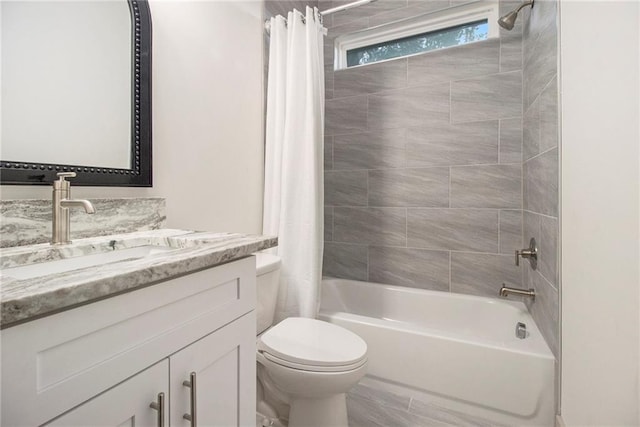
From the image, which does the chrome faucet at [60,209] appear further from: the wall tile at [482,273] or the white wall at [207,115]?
Answer: the wall tile at [482,273]

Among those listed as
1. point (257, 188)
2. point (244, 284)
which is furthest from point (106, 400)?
point (257, 188)

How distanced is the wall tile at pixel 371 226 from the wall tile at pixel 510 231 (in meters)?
0.61

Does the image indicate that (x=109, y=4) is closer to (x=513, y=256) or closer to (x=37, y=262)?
(x=37, y=262)

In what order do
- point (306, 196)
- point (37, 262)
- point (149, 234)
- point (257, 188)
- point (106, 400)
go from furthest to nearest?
point (257, 188), point (306, 196), point (149, 234), point (37, 262), point (106, 400)

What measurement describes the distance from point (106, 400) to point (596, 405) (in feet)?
5.14

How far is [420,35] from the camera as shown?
235 centimetres

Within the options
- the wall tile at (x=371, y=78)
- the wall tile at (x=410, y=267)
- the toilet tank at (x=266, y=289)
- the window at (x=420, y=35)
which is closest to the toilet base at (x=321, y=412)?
the toilet tank at (x=266, y=289)

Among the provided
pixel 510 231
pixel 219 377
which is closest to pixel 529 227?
pixel 510 231

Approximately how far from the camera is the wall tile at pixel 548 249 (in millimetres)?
1354

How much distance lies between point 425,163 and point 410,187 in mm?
193

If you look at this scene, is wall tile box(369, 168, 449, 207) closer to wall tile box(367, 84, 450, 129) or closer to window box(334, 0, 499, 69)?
wall tile box(367, 84, 450, 129)

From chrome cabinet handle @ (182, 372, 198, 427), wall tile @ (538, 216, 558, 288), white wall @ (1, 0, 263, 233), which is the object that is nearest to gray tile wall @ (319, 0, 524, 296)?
wall tile @ (538, 216, 558, 288)

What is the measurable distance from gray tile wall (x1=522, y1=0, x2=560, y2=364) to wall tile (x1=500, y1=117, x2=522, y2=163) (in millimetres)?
55

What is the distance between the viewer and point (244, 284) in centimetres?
91
